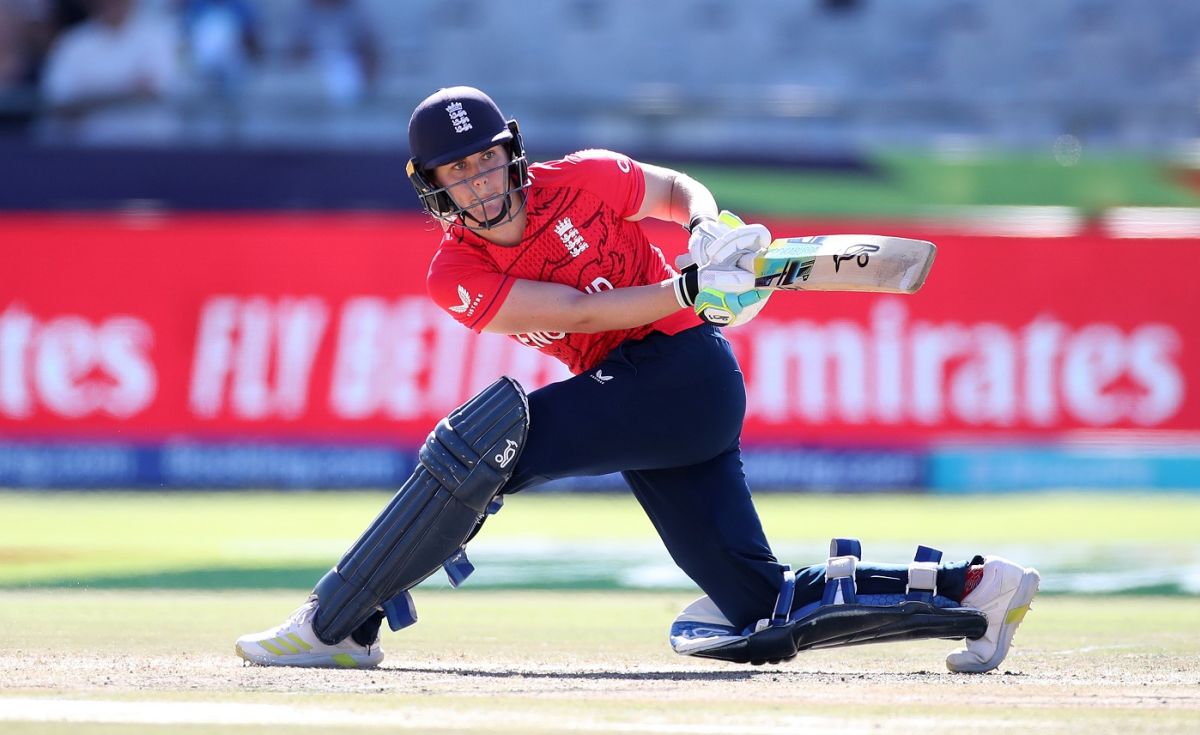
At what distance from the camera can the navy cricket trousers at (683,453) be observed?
454 cm

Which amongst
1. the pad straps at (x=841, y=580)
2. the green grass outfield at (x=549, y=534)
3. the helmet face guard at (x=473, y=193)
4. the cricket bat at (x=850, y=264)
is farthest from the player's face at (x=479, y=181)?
the green grass outfield at (x=549, y=534)

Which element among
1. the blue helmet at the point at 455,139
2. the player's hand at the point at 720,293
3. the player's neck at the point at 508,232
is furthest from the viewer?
the player's neck at the point at 508,232

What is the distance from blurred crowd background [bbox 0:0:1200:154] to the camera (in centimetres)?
Result: 1143

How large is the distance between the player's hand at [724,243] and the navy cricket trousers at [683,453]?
1.33 ft

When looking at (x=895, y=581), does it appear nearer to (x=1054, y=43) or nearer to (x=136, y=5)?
(x=136, y=5)

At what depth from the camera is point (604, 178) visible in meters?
4.80

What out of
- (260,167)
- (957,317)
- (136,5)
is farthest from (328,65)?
(957,317)

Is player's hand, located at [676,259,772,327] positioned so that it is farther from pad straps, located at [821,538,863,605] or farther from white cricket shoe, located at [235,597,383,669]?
white cricket shoe, located at [235,597,383,669]

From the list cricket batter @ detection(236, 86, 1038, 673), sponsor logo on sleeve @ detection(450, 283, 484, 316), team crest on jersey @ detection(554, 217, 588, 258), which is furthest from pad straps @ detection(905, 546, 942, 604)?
sponsor logo on sleeve @ detection(450, 283, 484, 316)

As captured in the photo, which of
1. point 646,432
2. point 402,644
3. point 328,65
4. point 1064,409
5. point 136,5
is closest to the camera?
point 646,432

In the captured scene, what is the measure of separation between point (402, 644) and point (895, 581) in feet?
5.48

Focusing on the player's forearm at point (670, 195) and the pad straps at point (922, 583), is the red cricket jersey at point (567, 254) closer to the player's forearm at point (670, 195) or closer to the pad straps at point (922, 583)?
the player's forearm at point (670, 195)

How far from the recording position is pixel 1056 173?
10984 millimetres

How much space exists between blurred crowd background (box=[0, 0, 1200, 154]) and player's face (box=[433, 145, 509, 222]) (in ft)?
21.4
